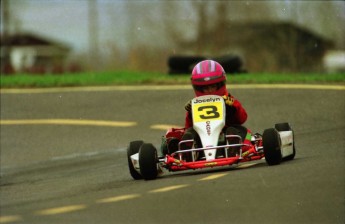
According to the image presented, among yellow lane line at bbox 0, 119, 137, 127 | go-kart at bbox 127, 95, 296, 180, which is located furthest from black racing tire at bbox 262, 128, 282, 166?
yellow lane line at bbox 0, 119, 137, 127

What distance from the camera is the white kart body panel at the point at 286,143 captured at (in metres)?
10.7

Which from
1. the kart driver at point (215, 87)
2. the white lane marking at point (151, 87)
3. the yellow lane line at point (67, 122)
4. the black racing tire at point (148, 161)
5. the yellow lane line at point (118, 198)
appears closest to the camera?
the yellow lane line at point (118, 198)

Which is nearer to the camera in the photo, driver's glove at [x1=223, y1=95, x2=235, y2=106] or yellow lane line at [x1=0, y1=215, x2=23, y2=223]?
yellow lane line at [x1=0, y1=215, x2=23, y2=223]

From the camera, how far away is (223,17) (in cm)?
3262

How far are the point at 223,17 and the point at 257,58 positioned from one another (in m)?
2.69

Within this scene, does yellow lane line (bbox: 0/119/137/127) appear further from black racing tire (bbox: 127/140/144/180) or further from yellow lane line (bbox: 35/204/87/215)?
yellow lane line (bbox: 35/204/87/215)

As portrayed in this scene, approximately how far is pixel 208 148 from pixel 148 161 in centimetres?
59

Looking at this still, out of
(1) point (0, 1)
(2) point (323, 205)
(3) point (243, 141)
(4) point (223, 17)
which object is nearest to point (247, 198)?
(2) point (323, 205)

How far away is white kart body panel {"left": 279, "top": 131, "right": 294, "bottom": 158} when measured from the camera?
10.7 metres

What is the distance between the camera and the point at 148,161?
34.0ft

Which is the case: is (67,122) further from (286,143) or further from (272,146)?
(272,146)

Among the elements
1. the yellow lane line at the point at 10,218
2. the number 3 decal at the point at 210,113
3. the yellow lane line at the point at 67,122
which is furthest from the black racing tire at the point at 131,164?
the yellow lane line at the point at 67,122

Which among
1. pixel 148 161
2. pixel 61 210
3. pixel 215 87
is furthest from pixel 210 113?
pixel 61 210

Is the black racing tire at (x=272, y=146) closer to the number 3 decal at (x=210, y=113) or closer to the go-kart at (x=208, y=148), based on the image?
the go-kart at (x=208, y=148)
